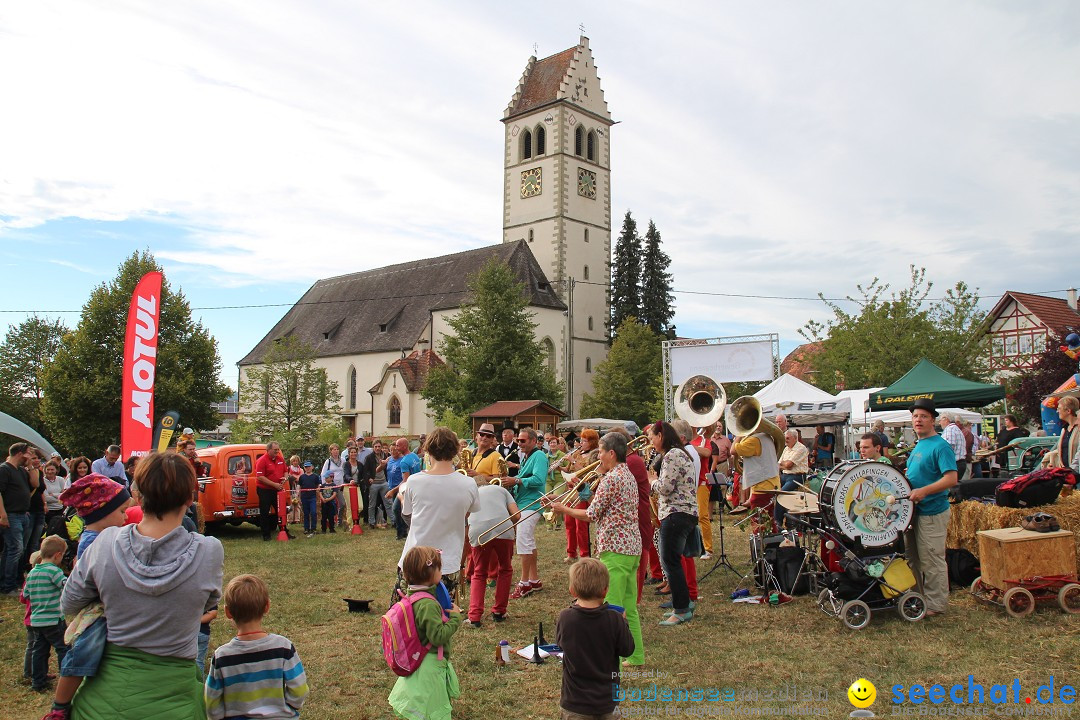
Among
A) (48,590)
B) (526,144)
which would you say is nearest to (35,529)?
(48,590)

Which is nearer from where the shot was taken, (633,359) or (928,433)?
(928,433)

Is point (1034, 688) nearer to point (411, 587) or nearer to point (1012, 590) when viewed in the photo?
point (1012, 590)

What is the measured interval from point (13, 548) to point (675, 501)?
7.57 m

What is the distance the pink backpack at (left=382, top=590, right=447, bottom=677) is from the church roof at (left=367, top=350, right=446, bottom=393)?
140 ft

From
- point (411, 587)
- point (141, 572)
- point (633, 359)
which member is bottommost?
point (411, 587)

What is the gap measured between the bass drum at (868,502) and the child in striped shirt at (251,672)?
4965 mm

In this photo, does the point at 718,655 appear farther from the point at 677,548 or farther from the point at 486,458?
the point at 486,458

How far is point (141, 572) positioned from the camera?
116 inches

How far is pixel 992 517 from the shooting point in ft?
24.8

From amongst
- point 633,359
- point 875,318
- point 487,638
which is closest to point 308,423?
point 633,359

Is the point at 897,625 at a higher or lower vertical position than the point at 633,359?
lower

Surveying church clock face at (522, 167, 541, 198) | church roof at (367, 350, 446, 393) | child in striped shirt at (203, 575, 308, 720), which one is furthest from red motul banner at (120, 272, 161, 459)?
church clock face at (522, 167, 541, 198)

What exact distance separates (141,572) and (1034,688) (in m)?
5.35

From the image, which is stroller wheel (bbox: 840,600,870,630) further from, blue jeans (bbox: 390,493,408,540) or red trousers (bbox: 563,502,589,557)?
blue jeans (bbox: 390,493,408,540)
